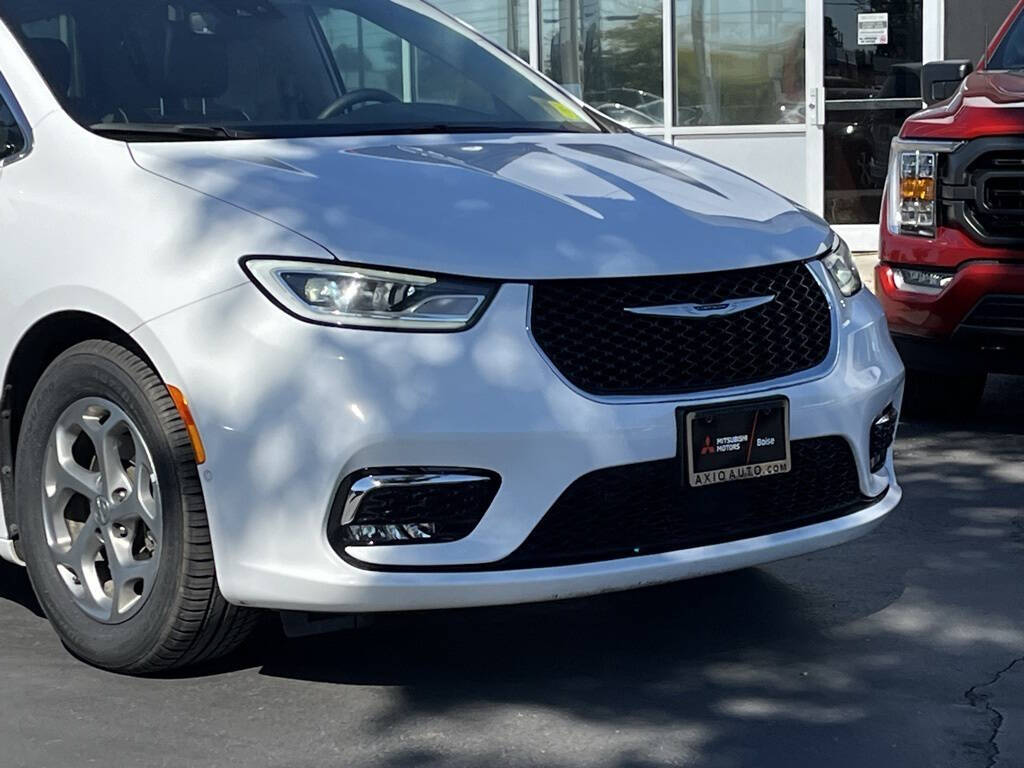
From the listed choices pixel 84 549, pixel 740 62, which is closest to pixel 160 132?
pixel 84 549

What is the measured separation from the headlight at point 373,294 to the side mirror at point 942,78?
428cm

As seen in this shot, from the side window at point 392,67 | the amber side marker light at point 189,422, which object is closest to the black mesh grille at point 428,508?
the amber side marker light at point 189,422

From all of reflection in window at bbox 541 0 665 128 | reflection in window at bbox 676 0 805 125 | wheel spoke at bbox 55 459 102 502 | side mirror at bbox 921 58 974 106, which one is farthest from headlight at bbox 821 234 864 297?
reflection in window at bbox 541 0 665 128

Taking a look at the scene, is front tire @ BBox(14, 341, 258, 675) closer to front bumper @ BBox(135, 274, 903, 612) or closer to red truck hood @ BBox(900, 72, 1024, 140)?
front bumper @ BBox(135, 274, 903, 612)

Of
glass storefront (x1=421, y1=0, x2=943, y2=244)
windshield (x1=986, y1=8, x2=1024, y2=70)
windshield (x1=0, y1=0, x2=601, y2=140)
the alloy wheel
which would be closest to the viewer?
the alloy wheel

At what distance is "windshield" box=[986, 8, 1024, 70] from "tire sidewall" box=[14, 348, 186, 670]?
4.71 m

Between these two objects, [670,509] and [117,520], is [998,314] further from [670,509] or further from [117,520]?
[117,520]

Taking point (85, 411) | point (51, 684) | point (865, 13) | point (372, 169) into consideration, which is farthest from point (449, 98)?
point (865, 13)

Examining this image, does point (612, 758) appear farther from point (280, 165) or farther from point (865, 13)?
point (865, 13)

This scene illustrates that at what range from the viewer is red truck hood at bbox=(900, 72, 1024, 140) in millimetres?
6293

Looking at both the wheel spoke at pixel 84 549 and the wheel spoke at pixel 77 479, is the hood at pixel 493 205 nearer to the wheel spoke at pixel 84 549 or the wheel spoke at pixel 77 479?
the wheel spoke at pixel 77 479

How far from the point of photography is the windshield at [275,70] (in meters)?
4.30

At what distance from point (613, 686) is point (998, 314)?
2.94 metres

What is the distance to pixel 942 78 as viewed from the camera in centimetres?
725
